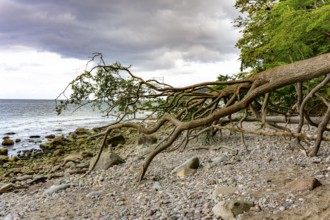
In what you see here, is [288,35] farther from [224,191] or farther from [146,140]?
[146,140]

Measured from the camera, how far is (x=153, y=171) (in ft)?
23.6

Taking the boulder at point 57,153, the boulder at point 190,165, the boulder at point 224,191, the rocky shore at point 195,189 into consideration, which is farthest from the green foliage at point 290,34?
the boulder at point 57,153

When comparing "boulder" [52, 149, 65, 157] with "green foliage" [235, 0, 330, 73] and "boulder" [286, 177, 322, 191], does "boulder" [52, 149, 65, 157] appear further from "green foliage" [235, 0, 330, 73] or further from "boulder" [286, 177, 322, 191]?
"boulder" [286, 177, 322, 191]

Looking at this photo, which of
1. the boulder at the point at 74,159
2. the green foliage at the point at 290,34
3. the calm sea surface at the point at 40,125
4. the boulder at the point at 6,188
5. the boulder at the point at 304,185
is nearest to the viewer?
the boulder at the point at 304,185

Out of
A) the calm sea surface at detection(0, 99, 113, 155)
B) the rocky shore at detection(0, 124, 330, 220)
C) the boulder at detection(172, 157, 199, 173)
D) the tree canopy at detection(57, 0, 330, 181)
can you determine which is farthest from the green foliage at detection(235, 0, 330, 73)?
the calm sea surface at detection(0, 99, 113, 155)

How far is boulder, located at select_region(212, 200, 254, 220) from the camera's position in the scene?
391 centimetres

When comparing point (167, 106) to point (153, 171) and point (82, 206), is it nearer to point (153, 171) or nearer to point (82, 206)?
point (153, 171)

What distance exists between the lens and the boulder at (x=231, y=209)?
12.8 ft

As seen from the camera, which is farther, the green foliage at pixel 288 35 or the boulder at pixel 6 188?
the boulder at pixel 6 188

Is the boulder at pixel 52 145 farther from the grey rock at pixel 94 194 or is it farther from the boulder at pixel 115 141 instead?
the grey rock at pixel 94 194

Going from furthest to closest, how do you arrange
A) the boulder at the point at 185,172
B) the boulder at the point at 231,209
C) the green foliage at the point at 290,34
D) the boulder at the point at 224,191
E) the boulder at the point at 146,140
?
1. the boulder at the point at 146,140
2. the boulder at the point at 185,172
3. the green foliage at the point at 290,34
4. the boulder at the point at 224,191
5. the boulder at the point at 231,209

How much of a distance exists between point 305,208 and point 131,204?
2599 mm

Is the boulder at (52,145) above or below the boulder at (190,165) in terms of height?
below

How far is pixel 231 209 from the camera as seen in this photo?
13.0 ft
